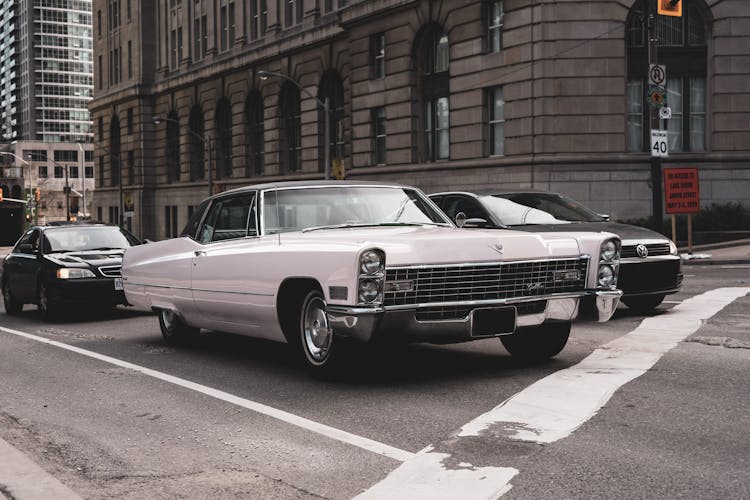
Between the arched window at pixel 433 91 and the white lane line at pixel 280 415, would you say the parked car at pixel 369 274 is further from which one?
the arched window at pixel 433 91

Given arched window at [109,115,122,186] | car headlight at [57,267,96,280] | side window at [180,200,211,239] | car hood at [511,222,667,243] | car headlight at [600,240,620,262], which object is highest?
arched window at [109,115,122,186]

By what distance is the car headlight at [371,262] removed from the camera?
23.6 ft

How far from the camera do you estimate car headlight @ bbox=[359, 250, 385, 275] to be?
23.6ft

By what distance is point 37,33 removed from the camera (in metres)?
173

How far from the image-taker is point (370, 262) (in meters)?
7.23

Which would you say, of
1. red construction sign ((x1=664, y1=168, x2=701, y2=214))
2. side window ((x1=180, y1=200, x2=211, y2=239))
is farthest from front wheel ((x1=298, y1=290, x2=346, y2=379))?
red construction sign ((x1=664, y1=168, x2=701, y2=214))

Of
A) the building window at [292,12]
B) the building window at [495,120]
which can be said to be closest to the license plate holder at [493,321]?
the building window at [495,120]

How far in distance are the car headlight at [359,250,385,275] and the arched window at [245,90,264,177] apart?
47317 mm

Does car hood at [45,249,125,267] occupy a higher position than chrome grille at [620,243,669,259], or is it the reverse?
chrome grille at [620,243,669,259]

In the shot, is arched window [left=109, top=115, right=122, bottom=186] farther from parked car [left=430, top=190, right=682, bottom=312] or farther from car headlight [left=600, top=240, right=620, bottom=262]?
car headlight [left=600, top=240, right=620, bottom=262]

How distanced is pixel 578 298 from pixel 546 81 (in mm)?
25121

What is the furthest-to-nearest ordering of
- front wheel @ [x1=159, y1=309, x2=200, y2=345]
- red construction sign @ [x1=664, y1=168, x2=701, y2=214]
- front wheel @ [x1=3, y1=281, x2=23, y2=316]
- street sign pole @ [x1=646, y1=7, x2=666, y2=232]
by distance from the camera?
red construction sign @ [x1=664, y1=168, x2=701, y2=214]
street sign pole @ [x1=646, y1=7, x2=666, y2=232]
front wheel @ [x1=3, y1=281, x2=23, y2=316]
front wheel @ [x1=159, y1=309, x2=200, y2=345]

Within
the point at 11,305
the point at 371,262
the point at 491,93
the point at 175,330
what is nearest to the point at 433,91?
the point at 491,93

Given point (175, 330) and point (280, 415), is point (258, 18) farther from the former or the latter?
point (280, 415)
